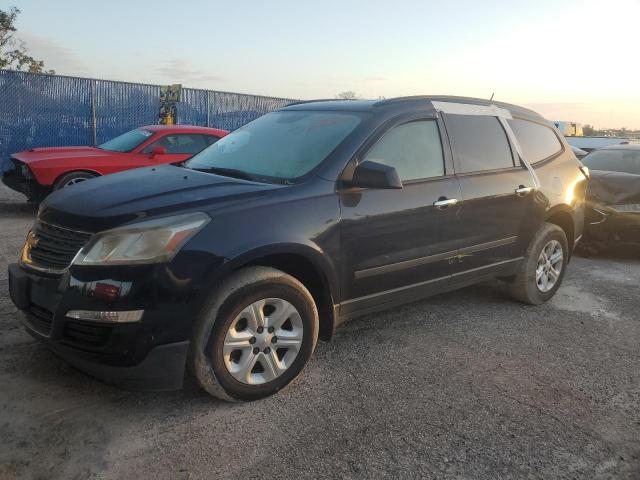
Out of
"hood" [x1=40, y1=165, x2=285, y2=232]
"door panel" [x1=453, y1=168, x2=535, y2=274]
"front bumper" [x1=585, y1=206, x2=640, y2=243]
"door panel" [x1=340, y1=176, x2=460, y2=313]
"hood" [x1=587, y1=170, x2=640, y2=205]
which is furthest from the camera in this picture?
"hood" [x1=587, y1=170, x2=640, y2=205]

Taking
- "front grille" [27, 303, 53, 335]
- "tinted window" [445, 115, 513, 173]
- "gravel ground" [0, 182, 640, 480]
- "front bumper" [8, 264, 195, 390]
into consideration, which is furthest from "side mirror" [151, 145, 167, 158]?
"front bumper" [8, 264, 195, 390]

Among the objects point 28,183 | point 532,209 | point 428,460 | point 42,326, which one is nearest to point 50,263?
point 42,326

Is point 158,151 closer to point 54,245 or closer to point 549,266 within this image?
point 54,245

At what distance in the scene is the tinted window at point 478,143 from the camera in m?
4.11

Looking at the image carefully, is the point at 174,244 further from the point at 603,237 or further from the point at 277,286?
the point at 603,237

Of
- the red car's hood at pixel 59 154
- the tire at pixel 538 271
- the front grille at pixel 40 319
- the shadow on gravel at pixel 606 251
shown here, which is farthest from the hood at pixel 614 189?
the red car's hood at pixel 59 154

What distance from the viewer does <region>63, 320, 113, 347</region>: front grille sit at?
8.72ft

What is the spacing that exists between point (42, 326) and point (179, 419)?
0.86 metres

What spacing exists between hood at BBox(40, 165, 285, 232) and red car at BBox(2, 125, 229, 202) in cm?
472

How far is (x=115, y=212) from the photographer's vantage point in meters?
2.80

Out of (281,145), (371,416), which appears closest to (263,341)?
(371,416)

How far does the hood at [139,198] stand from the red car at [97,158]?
472 cm

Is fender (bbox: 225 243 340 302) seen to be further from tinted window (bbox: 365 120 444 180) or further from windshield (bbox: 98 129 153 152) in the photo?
windshield (bbox: 98 129 153 152)

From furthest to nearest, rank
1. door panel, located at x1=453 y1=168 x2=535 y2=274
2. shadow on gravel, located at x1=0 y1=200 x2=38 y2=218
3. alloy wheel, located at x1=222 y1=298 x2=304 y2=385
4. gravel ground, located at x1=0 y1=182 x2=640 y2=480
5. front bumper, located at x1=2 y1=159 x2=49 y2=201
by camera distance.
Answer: shadow on gravel, located at x1=0 y1=200 x2=38 y2=218 → front bumper, located at x1=2 y1=159 x2=49 y2=201 → door panel, located at x1=453 y1=168 x2=535 y2=274 → alloy wheel, located at x1=222 y1=298 x2=304 y2=385 → gravel ground, located at x1=0 y1=182 x2=640 y2=480
